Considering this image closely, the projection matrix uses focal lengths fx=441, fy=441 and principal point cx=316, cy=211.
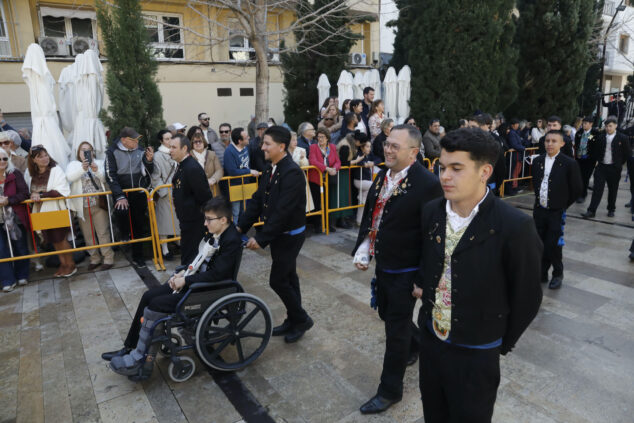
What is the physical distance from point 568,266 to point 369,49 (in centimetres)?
1655

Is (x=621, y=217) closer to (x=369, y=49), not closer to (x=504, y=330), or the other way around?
(x=504, y=330)

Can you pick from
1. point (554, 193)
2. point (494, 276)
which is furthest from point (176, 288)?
point (554, 193)

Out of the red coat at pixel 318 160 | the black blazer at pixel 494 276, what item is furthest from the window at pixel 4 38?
the black blazer at pixel 494 276

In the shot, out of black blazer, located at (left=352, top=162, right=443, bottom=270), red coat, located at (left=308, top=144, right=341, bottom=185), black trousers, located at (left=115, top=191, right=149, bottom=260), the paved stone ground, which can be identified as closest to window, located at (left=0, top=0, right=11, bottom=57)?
black trousers, located at (left=115, top=191, right=149, bottom=260)

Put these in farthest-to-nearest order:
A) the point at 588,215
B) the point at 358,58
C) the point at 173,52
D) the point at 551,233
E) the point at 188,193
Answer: the point at 358,58 → the point at 173,52 → the point at 588,215 → the point at 551,233 → the point at 188,193

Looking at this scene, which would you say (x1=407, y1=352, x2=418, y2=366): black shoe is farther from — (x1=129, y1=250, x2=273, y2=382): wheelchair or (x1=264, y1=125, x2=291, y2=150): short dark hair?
(x1=264, y1=125, x2=291, y2=150): short dark hair

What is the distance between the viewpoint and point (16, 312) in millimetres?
5176

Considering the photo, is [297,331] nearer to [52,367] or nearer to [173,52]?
[52,367]

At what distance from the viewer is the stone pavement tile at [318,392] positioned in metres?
3.35

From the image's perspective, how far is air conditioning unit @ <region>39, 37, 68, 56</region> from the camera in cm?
1348

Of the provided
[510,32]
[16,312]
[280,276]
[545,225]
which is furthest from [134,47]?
[510,32]

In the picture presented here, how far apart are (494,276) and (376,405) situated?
1.71 metres

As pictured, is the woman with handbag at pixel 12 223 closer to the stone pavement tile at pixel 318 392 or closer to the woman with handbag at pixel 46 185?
the woman with handbag at pixel 46 185

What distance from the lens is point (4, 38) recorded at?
43.9 ft
